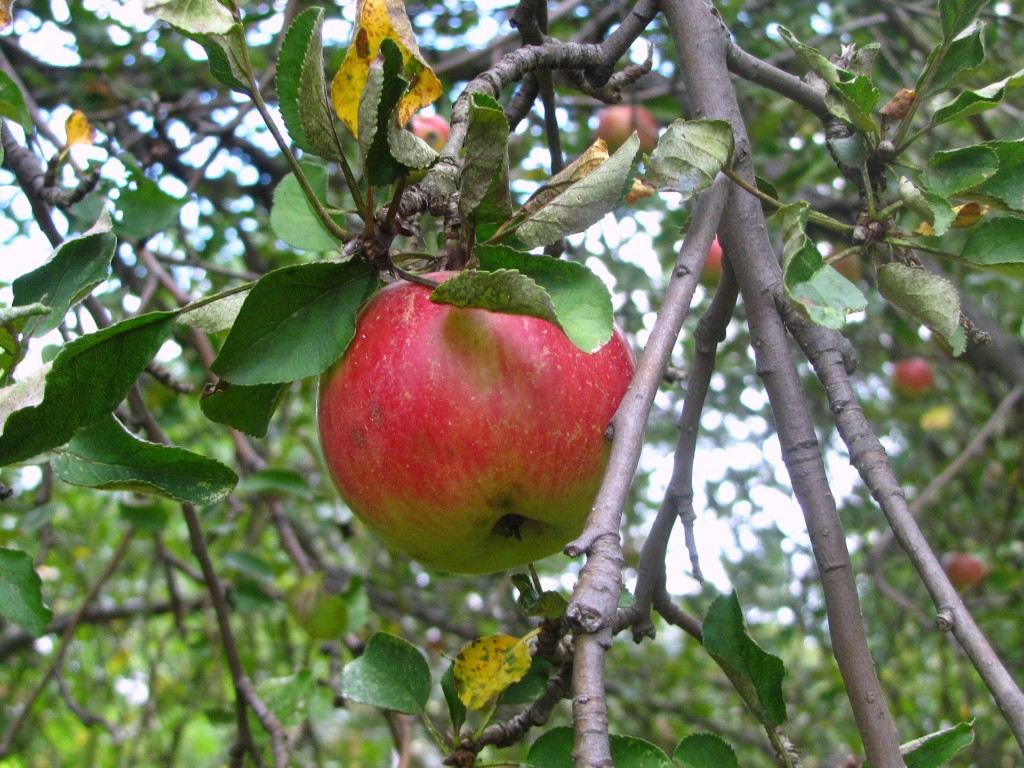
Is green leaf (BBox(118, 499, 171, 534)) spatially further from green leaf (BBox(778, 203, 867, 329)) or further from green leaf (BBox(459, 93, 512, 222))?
green leaf (BBox(778, 203, 867, 329))

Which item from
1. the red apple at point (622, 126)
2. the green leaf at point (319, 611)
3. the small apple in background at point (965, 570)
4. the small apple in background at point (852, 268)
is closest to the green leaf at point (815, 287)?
the green leaf at point (319, 611)

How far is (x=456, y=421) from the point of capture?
69 centimetres

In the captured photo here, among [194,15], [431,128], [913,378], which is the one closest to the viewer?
[194,15]

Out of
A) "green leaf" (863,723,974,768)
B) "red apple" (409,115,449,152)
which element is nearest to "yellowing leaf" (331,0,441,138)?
"green leaf" (863,723,974,768)

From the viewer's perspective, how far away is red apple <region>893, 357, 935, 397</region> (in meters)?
2.85

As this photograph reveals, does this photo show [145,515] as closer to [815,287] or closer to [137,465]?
[137,465]

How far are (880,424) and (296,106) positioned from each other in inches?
106

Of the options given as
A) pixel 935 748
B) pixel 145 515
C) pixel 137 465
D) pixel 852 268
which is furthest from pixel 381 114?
pixel 852 268

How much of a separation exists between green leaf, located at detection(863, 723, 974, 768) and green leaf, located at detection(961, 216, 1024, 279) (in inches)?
13.2

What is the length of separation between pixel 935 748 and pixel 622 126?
1.87m

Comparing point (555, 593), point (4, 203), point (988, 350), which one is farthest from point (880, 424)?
point (555, 593)

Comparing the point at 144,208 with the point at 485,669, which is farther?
the point at 144,208

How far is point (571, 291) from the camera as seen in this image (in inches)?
25.5

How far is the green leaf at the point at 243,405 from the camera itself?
759 millimetres
